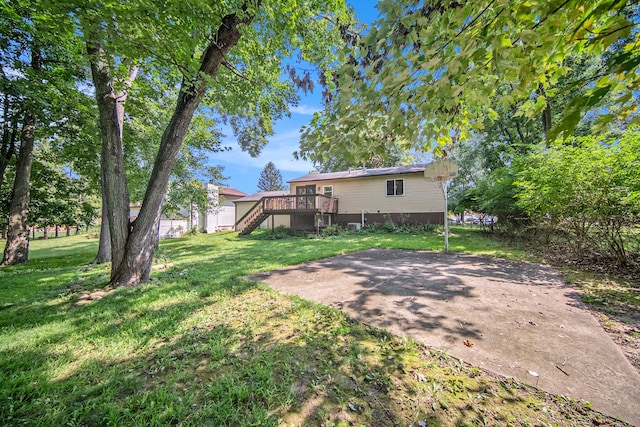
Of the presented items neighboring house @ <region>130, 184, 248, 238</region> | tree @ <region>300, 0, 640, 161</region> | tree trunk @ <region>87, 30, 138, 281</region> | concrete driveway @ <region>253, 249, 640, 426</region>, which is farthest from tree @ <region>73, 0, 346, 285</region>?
neighboring house @ <region>130, 184, 248, 238</region>

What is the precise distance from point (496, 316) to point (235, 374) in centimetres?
308

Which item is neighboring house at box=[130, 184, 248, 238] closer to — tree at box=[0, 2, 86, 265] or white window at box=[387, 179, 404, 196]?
tree at box=[0, 2, 86, 265]

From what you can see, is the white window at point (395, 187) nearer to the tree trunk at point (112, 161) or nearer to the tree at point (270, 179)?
the tree trunk at point (112, 161)

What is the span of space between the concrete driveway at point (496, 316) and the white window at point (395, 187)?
32.7ft

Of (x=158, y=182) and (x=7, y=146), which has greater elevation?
(x=7, y=146)


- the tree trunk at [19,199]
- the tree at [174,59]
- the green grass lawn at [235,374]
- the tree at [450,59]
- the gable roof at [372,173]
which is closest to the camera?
the tree at [450,59]

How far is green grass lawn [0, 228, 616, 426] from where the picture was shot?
164 cm

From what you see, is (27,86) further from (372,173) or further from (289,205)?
(372,173)

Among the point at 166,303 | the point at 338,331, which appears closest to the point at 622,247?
the point at 338,331

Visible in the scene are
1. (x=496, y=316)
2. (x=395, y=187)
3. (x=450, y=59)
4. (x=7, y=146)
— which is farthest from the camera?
(x=395, y=187)

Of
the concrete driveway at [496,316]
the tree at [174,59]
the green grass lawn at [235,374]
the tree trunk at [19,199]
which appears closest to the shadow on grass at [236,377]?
the green grass lawn at [235,374]

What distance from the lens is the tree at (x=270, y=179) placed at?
5469 cm

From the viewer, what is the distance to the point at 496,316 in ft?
10.0

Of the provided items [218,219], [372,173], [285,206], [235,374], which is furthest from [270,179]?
[235,374]
